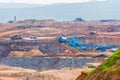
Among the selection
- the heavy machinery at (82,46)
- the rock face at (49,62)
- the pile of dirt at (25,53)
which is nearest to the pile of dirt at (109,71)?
the rock face at (49,62)

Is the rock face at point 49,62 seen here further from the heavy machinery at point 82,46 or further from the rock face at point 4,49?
the rock face at point 4,49

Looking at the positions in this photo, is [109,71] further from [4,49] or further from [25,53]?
[4,49]

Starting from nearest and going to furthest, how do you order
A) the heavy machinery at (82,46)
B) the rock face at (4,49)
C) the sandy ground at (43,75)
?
the sandy ground at (43,75) → the heavy machinery at (82,46) → the rock face at (4,49)

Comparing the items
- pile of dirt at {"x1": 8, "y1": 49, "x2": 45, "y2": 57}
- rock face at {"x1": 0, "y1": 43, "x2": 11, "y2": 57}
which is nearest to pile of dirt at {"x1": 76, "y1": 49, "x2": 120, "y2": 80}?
pile of dirt at {"x1": 8, "y1": 49, "x2": 45, "y2": 57}

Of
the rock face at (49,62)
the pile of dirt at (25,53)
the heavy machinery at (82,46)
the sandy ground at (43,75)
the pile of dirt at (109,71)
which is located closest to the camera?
the pile of dirt at (109,71)

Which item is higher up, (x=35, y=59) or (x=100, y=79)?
(x=100, y=79)

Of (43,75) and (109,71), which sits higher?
(109,71)

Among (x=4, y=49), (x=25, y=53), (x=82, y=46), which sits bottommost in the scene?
(x=4, y=49)

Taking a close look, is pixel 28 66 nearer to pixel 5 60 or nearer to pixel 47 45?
pixel 5 60

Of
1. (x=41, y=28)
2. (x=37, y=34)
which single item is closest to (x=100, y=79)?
(x=37, y=34)

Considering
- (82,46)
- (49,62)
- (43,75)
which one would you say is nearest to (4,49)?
(82,46)

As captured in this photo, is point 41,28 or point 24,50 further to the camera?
point 41,28
